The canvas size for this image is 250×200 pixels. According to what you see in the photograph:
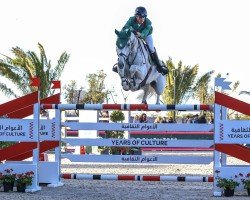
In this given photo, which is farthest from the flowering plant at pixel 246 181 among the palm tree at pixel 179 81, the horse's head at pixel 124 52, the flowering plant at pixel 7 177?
the palm tree at pixel 179 81

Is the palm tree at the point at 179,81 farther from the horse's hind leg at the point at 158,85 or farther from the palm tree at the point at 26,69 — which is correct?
the horse's hind leg at the point at 158,85

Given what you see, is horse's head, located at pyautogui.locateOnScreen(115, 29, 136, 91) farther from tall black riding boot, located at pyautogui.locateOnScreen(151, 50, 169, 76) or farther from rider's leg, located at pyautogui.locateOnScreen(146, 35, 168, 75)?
tall black riding boot, located at pyautogui.locateOnScreen(151, 50, 169, 76)

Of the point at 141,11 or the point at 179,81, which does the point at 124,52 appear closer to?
the point at 141,11

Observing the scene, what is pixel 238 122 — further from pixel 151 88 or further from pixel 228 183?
pixel 151 88

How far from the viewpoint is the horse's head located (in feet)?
42.1

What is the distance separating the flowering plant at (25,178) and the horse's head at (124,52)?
2.49m

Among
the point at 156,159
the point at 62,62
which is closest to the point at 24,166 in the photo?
the point at 156,159

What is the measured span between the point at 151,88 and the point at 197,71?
27.2m

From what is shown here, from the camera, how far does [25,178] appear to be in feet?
36.9

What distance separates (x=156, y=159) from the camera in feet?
37.6

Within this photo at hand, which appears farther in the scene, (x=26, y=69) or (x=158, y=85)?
(x=26, y=69)

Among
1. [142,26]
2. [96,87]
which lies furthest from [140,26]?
[96,87]

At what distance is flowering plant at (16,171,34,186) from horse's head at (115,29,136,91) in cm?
249

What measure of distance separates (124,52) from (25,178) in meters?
2.93
